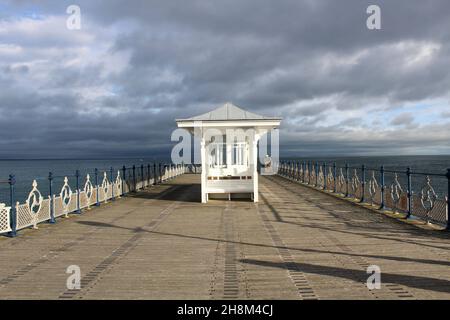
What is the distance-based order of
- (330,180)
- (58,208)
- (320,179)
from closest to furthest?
(58,208), (330,180), (320,179)

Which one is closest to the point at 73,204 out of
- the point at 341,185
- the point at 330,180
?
the point at 341,185

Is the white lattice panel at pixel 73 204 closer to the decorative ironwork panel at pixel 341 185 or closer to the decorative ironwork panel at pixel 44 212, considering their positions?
the decorative ironwork panel at pixel 44 212

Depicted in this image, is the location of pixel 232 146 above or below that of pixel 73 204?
above

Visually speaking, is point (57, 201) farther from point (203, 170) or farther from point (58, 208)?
point (203, 170)

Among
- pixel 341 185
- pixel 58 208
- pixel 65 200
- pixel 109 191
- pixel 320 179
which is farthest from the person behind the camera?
pixel 320 179

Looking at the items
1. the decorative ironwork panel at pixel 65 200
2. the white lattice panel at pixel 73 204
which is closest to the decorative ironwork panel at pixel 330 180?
the white lattice panel at pixel 73 204

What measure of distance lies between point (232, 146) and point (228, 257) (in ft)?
38.4

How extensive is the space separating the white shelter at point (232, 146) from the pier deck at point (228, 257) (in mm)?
4058

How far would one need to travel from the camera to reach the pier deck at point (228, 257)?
5789 mm

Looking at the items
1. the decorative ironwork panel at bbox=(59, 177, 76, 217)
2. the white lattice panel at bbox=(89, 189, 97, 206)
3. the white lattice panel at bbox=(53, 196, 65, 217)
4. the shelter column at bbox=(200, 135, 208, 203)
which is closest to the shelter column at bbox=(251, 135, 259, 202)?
the shelter column at bbox=(200, 135, 208, 203)

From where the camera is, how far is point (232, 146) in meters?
19.2

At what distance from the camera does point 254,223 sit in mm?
11711
